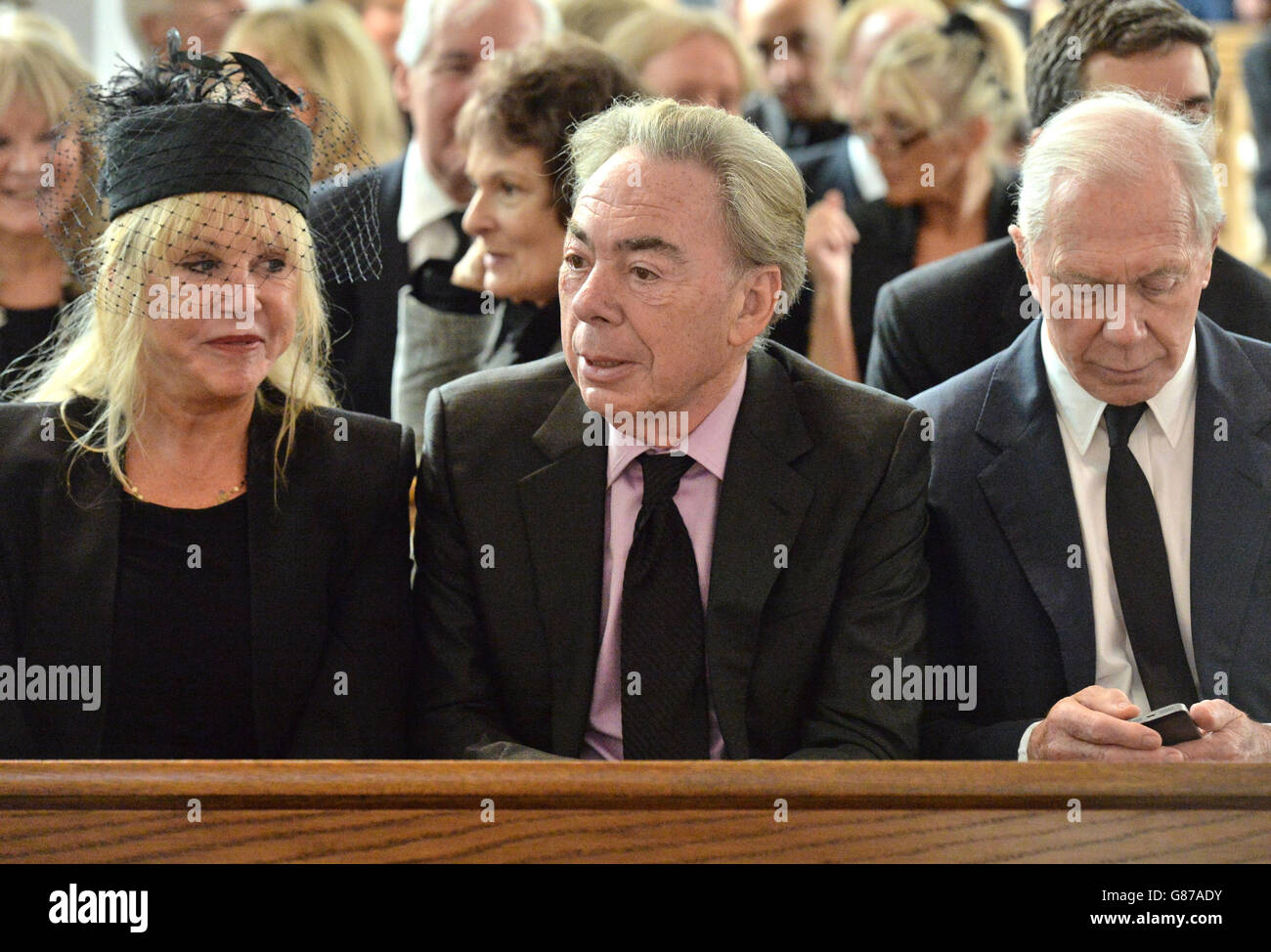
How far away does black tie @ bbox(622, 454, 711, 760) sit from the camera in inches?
71.6

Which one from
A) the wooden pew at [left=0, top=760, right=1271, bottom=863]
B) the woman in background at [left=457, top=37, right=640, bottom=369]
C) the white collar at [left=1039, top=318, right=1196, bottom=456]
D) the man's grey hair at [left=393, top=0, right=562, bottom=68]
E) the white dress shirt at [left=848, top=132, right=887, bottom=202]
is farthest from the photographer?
the white dress shirt at [left=848, top=132, right=887, bottom=202]

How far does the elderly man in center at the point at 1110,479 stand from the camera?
1.84 metres

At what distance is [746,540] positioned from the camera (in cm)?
185

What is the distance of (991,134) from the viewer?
3.15 m

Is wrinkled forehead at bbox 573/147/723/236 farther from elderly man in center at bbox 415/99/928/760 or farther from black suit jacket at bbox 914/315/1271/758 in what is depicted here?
black suit jacket at bbox 914/315/1271/758

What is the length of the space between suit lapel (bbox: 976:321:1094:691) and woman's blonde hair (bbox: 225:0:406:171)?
6.09 ft

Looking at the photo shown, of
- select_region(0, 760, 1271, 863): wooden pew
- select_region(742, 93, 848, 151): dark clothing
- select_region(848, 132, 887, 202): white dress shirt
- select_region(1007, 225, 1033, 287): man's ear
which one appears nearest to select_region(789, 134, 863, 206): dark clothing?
select_region(848, 132, 887, 202): white dress shirt

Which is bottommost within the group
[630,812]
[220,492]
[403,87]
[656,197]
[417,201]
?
[630,812]

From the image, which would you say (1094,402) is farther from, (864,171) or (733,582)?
(864,171)

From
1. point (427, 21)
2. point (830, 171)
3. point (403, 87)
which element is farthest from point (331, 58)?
point (830, 171)

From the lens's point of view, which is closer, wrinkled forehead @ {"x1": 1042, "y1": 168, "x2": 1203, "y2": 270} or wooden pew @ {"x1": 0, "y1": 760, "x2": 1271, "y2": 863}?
wooden pew @ {"x1": 0, "y1": 760, "x2": 1271, "y2": 863}

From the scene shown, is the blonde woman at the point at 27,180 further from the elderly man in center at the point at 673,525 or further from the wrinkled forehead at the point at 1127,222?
the wrinkled forehead at the point at 1127,222

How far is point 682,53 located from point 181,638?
1984mm

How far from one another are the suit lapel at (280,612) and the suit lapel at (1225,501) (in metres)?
1.04
